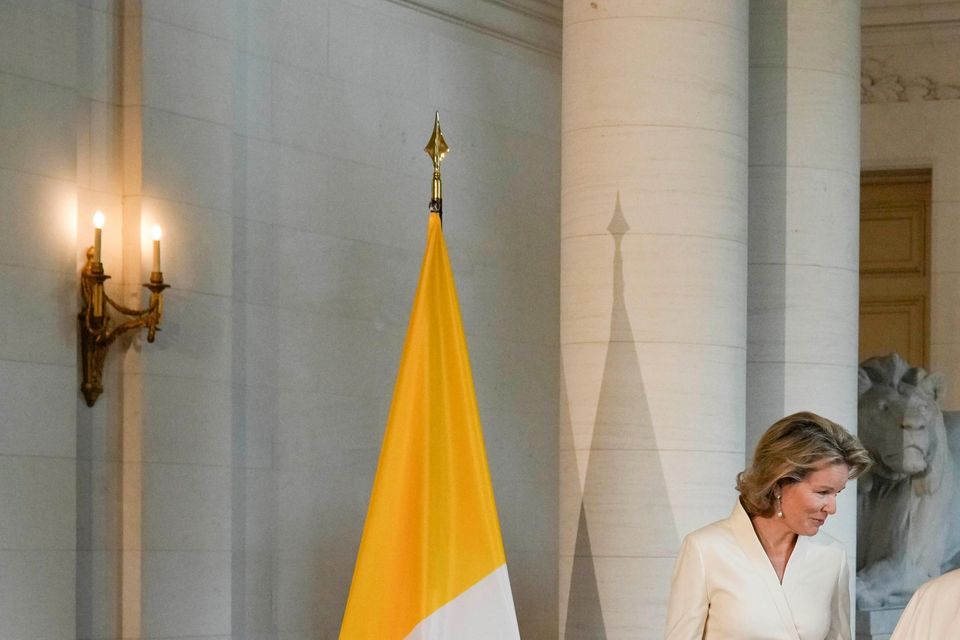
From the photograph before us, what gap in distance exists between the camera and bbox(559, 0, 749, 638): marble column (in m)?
6.72

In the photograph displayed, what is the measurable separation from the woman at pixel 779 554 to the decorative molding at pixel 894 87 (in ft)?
26.0

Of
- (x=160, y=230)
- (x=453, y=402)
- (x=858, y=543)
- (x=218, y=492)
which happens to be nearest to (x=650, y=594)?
(x=453, y=402)

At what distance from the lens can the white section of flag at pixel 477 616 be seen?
18.4 feet

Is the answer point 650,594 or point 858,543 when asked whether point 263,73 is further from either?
point 858,543

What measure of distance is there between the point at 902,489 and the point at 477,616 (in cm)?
437

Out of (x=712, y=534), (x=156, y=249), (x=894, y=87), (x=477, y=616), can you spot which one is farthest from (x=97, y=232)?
(x=894, y=87)

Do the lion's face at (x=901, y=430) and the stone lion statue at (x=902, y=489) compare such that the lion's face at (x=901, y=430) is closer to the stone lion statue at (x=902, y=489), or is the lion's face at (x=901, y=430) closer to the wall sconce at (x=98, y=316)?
the stone lion statue at (x=902, y=489)

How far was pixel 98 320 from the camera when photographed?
6773mm

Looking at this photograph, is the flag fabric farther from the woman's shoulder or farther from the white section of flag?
the woman's shoulder

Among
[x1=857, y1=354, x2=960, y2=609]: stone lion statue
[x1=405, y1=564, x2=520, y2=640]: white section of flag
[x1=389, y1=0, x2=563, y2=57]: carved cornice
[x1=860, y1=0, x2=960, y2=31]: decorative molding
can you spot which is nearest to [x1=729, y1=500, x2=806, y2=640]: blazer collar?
[x1=405, y1=564, x2=520, y2=640]: white section of flag

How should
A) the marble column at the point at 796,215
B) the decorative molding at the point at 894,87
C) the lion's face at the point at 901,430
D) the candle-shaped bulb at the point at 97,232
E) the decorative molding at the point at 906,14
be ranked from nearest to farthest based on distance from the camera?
the candle-shaped bulb at the point at 97,232 < the marble column at the point at 796,215 < the lion's face at the point at 901,430 < the decorative molding at the point at 906,14 < the decorative molding at the point at 894,87

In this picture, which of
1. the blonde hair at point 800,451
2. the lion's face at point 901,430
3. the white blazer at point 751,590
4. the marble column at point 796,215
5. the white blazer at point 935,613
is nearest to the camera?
the white blazer at point 935,613

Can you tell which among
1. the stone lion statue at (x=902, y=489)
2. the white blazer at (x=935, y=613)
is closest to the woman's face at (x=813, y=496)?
the white blazer at (x=935, y=613)

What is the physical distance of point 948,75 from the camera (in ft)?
39.0
